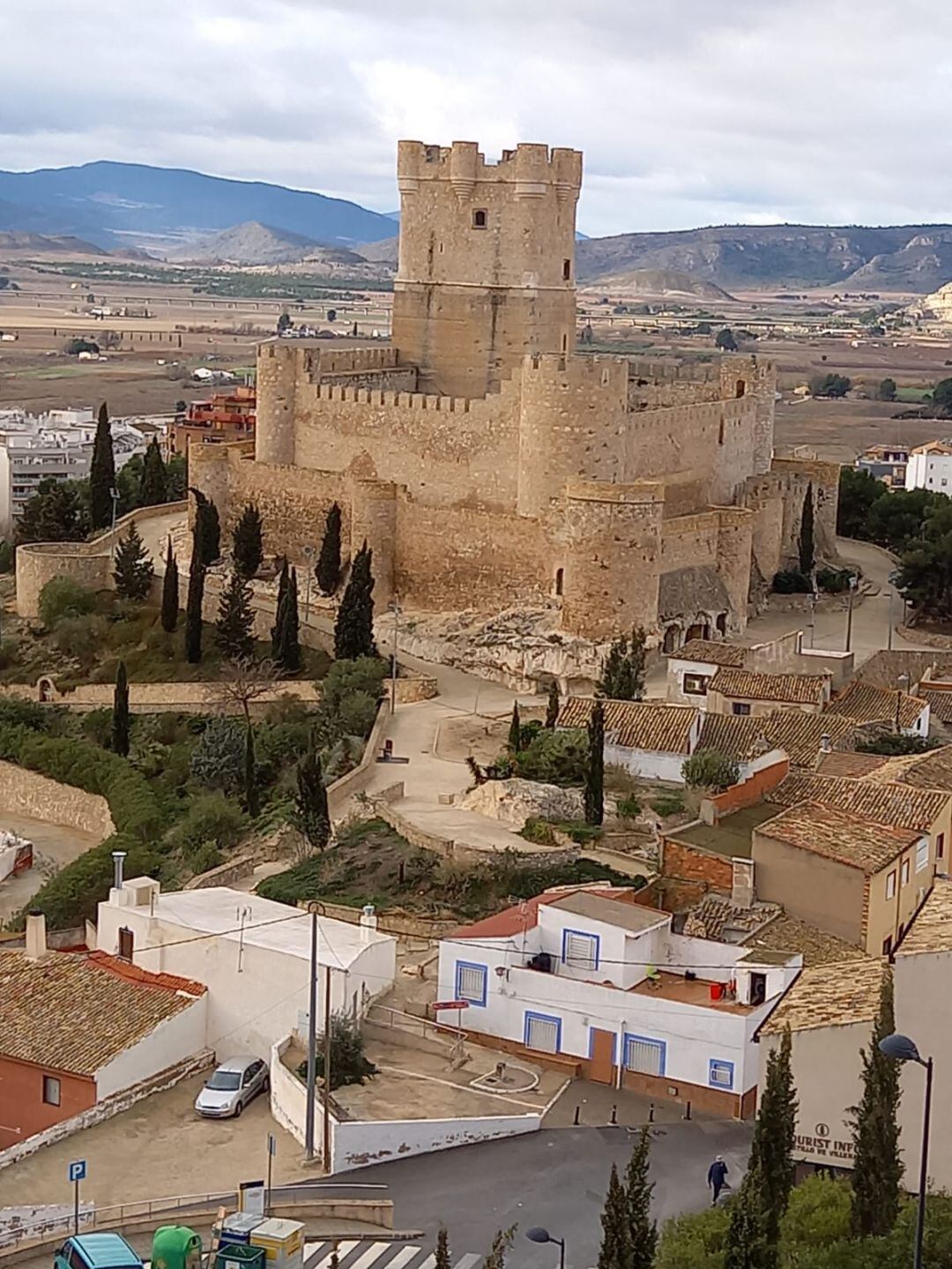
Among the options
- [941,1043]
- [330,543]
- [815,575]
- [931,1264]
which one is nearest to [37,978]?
[941,1043]

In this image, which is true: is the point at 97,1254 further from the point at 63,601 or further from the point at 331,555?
the point at 63,601

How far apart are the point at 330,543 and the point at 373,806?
8.94 metres

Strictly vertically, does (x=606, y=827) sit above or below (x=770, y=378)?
below

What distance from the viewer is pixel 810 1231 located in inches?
549

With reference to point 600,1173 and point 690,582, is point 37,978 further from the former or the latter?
point 690,582

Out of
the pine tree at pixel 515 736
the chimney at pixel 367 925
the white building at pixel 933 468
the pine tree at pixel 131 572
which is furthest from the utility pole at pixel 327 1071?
the white building at pixel 933 468

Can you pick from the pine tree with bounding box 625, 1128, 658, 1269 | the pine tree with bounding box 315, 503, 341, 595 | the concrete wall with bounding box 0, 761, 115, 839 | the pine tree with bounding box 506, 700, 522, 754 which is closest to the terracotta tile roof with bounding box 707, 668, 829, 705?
the pine tree with bounding box 506, 700, 522, 754

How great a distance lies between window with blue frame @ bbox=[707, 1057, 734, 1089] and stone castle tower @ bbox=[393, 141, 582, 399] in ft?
64.3

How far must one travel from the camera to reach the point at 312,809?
2505cm

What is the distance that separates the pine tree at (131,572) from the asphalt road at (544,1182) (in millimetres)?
19095

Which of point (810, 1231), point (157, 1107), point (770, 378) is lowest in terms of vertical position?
point (157, 1107)

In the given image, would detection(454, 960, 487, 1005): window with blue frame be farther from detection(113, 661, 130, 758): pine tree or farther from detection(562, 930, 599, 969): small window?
detection(113, 661, 130, 758): pine tree

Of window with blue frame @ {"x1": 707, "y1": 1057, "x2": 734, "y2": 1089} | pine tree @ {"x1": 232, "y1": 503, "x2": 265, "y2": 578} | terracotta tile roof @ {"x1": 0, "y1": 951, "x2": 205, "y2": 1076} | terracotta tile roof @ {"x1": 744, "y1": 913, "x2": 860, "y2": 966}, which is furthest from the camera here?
pine tree @ {"x1": 232, "y1": 503, "x2": 265, "y2": 578}

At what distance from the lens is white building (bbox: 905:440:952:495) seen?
5888cm
